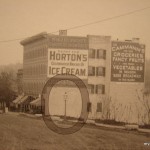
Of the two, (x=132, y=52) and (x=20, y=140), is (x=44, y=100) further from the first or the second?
(x=132, y=52)

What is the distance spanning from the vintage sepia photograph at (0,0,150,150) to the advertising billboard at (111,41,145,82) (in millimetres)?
25

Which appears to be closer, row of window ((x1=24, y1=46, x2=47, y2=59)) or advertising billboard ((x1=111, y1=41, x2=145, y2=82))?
row of window ((x1=24, y1=46, x2=47, y2=59))

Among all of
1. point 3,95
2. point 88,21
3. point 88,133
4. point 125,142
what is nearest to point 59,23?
point 88,21

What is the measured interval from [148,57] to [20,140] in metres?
3.75

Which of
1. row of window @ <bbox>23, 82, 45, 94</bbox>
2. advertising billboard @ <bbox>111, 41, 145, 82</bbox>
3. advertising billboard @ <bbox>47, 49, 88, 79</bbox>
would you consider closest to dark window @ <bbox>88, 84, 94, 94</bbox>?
advertising billboard @ <bbox>47, 49, 88, 79</bbox>

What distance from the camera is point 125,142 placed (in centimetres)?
763

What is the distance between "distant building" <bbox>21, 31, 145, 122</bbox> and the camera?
7.91m

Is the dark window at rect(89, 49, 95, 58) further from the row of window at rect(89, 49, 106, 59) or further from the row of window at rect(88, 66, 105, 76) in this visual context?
the row of window at rect(88, 66, 105, 76)

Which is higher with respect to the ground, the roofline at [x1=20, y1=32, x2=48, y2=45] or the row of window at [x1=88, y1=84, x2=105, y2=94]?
the roofline at [x1=20, y1=32, x2=48, y2=45]

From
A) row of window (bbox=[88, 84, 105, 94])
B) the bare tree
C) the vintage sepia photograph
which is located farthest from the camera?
the bare tree

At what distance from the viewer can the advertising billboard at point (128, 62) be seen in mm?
8242

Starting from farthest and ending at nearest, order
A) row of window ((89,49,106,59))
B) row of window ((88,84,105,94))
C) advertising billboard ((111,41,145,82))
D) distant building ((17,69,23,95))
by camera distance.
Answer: row of window ((89,49,106,59))
advertising billboard ((111,41,145,82))
row of window ((88,84,105,94))
distant building ((17,69,23,95))

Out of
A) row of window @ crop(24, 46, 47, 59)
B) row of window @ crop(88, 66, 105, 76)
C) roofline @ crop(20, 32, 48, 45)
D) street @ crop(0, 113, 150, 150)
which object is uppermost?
roofline @ crop(20, 32, 48, 45)

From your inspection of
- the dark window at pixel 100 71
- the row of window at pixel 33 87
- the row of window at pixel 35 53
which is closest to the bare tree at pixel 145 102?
the dark window at pixel 100 71
